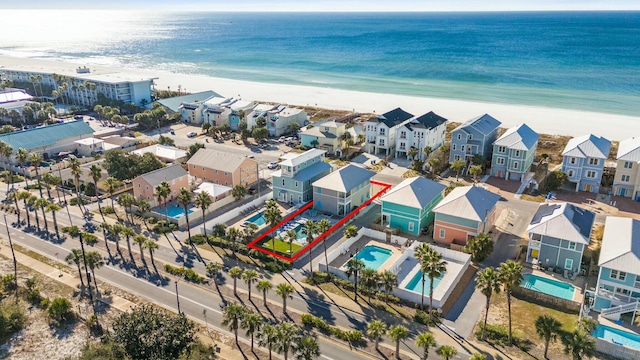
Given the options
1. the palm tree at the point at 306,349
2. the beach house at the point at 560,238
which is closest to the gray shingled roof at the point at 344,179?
the beach house at the point at 560,238

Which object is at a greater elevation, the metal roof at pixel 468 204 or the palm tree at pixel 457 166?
the metal roof at pixel 468 204

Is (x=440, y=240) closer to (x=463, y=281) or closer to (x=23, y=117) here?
(x=463, y=281)

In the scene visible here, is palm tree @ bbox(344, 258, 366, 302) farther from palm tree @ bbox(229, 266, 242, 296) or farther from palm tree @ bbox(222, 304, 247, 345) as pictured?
palm tree @ bbox(222, 304, 247, 345)

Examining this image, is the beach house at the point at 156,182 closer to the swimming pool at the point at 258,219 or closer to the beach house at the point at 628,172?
the swimming pool at the point at 258,219

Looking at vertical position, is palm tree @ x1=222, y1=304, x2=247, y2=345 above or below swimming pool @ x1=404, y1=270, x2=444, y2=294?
above

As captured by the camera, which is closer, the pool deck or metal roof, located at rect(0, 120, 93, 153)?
the pool deck

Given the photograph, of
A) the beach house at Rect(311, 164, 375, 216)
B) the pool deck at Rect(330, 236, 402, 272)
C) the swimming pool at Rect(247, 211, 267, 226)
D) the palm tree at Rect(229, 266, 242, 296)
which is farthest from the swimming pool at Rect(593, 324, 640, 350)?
the swimming pool at Rect(247, 211, 267, 226)

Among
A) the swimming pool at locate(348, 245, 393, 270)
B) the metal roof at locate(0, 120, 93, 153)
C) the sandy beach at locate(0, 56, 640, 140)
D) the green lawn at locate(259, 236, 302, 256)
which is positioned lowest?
the swimming pool at locate(348, 245, 393, 270)

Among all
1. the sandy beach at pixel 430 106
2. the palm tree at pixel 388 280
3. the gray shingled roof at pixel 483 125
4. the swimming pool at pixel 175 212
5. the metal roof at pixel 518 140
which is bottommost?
the swimming pool at pixel 175 212
